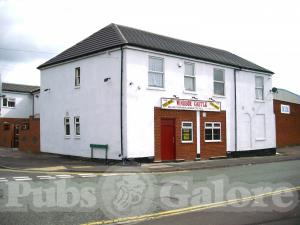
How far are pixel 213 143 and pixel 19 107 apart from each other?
73.1 ft

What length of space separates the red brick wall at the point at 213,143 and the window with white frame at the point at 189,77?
177cm

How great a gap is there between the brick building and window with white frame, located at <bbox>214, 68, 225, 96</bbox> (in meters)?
10.00

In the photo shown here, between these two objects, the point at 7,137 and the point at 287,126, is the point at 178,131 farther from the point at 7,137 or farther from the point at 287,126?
the point at 7,137

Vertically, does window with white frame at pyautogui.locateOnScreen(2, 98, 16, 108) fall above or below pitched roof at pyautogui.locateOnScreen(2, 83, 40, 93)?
below

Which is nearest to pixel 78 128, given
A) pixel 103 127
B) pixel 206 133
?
pixel 103 127

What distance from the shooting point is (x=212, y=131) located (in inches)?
974

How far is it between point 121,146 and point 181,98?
4.92m

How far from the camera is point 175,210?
904 centimetres

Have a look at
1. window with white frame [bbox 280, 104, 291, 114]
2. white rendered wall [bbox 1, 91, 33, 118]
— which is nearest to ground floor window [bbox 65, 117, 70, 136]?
white rendered wall [bbox 1, 91, 33, 118]

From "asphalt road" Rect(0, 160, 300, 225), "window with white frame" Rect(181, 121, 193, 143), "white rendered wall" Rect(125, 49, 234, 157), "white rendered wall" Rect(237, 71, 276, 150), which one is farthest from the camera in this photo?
"white rendered wall" Rect(237, 71, 276, 150)

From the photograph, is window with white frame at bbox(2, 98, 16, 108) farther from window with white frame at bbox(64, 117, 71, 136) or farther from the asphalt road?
the asphalt road

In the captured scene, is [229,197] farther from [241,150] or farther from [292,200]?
[241,150]

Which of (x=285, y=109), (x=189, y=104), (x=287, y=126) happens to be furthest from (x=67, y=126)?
(x=287, y=126)

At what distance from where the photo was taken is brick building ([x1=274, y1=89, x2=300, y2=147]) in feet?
112
